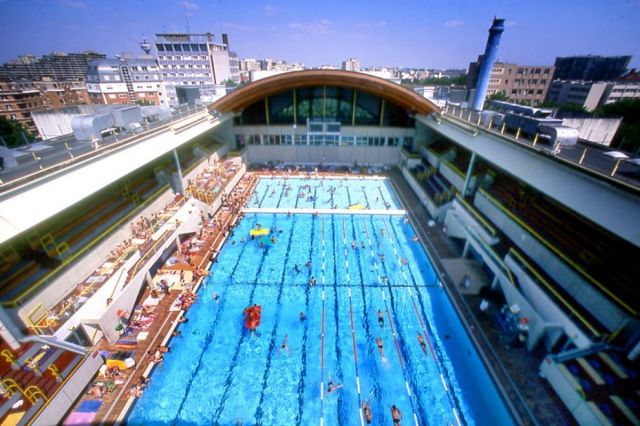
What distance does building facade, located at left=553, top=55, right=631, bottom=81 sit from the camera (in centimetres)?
10125

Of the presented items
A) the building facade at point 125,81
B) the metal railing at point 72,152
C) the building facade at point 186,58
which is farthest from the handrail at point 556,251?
the building facade at point 186,58

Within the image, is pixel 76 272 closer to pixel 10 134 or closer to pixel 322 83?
pixel 322 83

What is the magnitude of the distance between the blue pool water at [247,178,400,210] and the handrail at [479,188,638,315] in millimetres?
8510

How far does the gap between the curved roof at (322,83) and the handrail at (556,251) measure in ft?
36.4

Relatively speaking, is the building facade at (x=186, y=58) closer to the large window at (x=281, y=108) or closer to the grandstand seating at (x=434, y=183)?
the large window at (x=281, y=108)

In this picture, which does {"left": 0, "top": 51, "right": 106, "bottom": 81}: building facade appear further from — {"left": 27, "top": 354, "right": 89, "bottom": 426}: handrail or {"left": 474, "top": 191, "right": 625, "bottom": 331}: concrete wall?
{"left": 474, "top": 191, "right": 625, "bottom": 331}: concrete wall

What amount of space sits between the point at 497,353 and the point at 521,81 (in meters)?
79.5

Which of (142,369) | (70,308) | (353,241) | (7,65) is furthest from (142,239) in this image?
(7,65)

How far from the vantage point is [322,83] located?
27594 millimetres

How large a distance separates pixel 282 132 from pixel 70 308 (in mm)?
25546

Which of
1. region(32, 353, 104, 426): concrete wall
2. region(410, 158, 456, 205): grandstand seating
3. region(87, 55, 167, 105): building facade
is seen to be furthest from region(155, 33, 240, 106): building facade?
region(32, 353, 104, 426): concrete wall

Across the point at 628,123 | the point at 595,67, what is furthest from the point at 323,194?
the point at 595,67

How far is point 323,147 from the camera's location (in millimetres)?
33250

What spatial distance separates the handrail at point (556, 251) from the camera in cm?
1065
